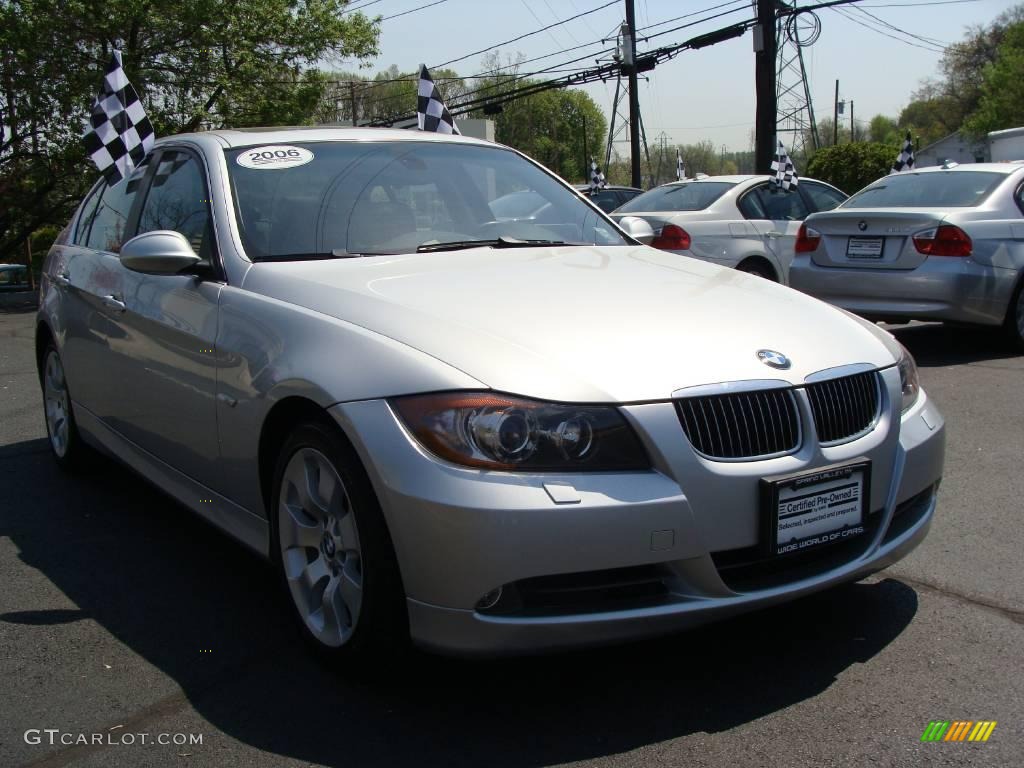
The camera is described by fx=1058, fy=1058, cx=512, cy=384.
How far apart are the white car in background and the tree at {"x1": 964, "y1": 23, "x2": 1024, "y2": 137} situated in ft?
194

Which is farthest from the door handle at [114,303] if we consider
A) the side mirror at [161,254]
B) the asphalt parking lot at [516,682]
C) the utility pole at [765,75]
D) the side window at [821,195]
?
the utility pole at [765,75]

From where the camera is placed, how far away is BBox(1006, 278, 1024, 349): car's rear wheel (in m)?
8.09

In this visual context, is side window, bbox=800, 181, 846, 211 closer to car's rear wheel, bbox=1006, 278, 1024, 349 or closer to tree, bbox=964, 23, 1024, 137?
car's rear wheel, bbox=1006, 278, 1024, 349

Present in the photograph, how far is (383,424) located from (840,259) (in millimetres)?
6553

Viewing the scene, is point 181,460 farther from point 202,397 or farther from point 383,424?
point 383,424

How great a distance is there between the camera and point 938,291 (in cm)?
787

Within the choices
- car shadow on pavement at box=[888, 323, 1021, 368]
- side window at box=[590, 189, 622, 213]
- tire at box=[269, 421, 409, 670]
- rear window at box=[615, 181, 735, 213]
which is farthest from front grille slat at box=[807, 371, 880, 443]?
side window at box=[590, 189, 622, 213]

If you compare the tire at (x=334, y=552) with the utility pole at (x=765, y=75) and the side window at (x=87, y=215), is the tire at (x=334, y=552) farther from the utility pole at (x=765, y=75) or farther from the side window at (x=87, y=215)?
the utility pole at (x=765, y=75)

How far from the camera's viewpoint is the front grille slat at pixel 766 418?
268cm

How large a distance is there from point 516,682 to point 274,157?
7.25 ft

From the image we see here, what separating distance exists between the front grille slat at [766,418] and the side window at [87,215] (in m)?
3.67

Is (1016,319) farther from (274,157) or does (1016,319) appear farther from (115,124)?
(115,124)

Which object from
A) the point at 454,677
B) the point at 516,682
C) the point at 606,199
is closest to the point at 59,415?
the point at 454,677
